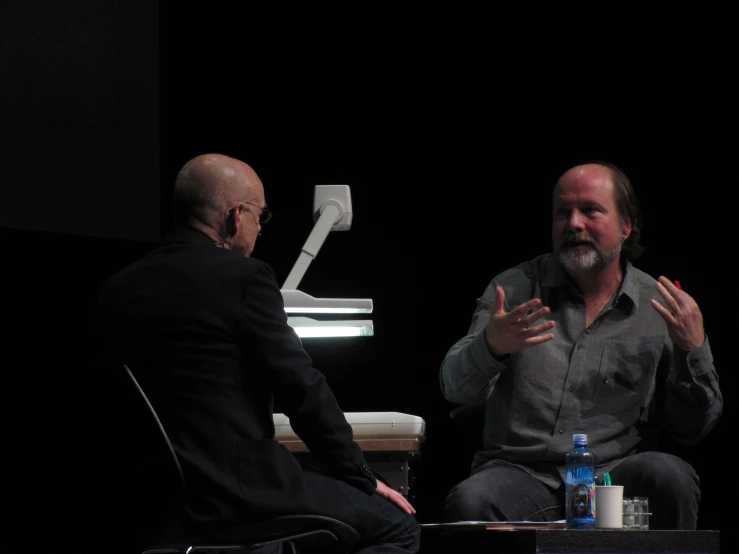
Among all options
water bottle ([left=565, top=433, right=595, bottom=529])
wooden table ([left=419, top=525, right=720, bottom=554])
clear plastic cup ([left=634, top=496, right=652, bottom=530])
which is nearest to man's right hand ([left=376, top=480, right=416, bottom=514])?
wooden table ([left=419, top=525, right=720, bottom=554])

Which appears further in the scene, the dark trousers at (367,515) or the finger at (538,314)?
the finger at (538,314)

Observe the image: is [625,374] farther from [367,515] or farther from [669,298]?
[367,515]

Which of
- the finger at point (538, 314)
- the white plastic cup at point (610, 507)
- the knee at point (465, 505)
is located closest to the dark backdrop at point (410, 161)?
the knee at point (465, 505)

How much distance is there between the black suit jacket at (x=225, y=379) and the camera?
2.02 m

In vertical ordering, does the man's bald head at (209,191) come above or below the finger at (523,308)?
above

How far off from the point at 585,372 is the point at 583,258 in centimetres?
34

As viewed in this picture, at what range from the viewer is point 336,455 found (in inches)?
83.7

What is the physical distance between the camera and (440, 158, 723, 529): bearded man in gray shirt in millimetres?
2742

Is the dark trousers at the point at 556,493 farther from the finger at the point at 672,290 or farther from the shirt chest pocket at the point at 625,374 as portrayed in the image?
the finger at the point at 672,290

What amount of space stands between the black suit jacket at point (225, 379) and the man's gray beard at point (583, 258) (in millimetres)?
1162

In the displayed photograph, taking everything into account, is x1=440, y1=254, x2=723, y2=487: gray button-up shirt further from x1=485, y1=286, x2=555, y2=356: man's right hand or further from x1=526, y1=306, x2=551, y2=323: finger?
x1=526, y1=306, x2=551, y2=323: finger

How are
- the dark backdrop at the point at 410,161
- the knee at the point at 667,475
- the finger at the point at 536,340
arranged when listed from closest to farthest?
the knee at the point at 667,475 → the finger at the point at 536,340 → the dark backdrop at the point at 410,161

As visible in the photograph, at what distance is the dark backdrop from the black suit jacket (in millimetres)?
1480

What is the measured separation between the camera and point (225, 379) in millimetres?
2074
